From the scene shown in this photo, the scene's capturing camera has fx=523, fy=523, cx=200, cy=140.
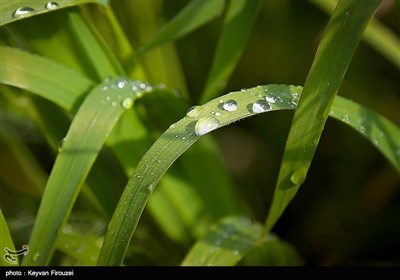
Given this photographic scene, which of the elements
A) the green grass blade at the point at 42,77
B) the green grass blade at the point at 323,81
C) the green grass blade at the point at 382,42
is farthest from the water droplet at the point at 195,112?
the green grass blade at the point at 382,42

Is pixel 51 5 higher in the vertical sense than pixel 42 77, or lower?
higher

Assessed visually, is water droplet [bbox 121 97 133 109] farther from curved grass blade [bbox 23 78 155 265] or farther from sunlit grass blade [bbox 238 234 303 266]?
sunlit grass blade [bbox 238 234 303 266]

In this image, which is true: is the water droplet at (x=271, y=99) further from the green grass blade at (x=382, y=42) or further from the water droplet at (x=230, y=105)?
the green grass blade at (x=382, y=42)

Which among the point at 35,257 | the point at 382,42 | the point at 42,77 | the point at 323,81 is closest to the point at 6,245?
the point at 35,257

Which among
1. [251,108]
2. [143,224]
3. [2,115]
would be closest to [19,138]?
[2,115]

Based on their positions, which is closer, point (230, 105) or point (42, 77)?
point (230, 105)

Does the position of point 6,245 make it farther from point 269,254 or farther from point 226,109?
point 269,254
